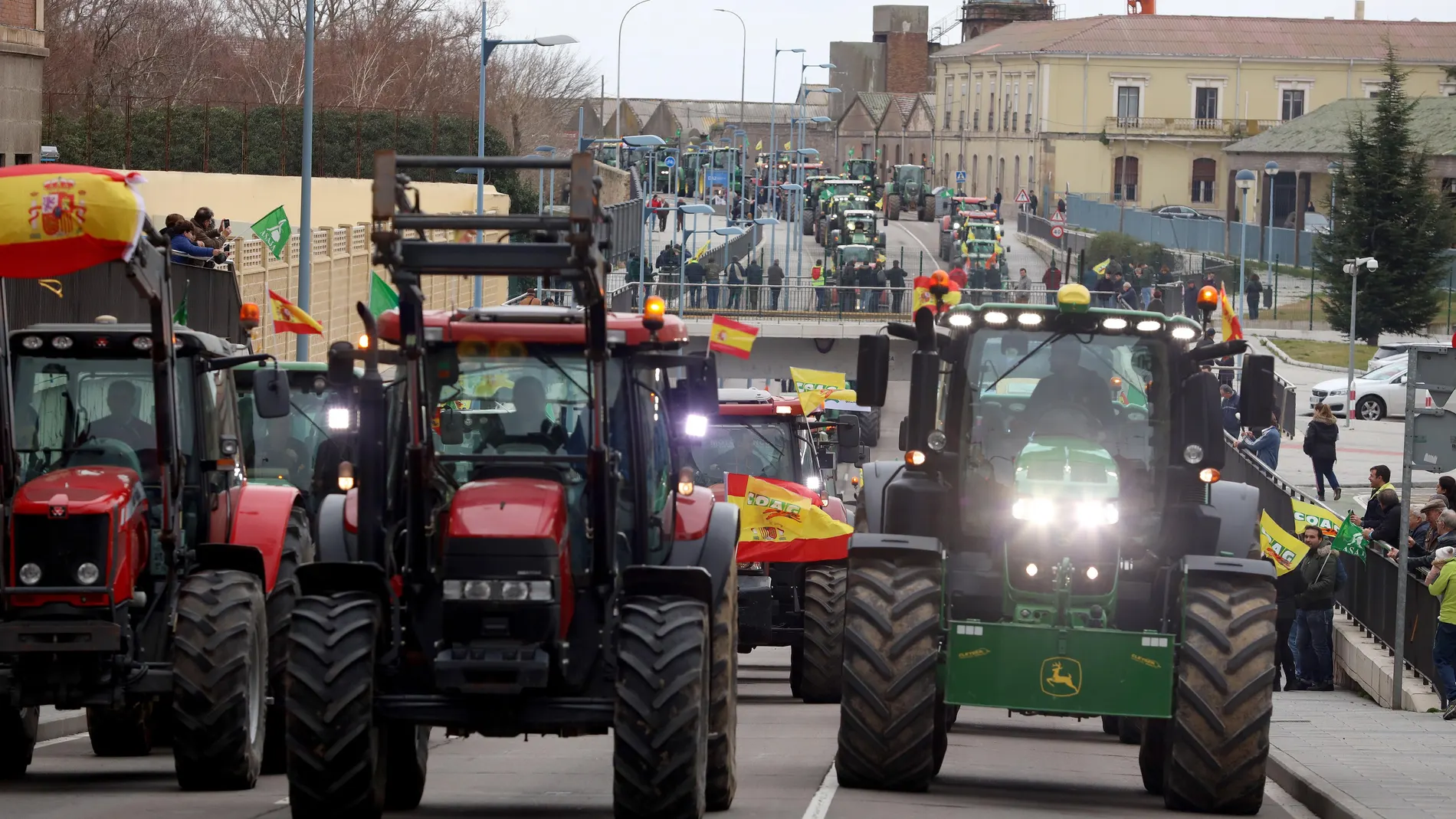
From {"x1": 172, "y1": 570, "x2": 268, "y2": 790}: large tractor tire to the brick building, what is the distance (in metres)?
22.9

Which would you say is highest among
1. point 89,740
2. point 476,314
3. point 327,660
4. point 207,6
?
point 207,6

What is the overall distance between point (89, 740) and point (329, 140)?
51.2 metres

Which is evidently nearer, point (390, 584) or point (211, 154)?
point (390, 584)

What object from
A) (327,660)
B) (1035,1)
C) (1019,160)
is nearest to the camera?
(327,660)

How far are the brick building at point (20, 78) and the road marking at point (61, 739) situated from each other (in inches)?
774

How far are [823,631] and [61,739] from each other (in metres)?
5.88

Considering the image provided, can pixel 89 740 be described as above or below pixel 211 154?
below

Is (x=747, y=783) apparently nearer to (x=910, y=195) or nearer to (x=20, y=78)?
(x=20, y=78)

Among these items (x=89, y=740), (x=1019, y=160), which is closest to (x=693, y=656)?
(x=89, y=740)

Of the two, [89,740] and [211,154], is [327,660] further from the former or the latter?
[211,154]

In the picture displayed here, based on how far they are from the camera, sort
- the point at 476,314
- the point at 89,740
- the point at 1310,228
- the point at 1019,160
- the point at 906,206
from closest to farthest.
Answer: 1. the point at 476,314
2. the point at 89,740
3. the point at 1310,228
4. the point at 906,206
5. the point at 1019,160

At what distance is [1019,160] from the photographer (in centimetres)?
12300

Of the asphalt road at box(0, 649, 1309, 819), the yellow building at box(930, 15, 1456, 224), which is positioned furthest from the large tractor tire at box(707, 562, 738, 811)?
the yellow building at box(930, 15, 1456, 224)

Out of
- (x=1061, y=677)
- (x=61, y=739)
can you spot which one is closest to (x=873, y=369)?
(x=1061, y=677)
